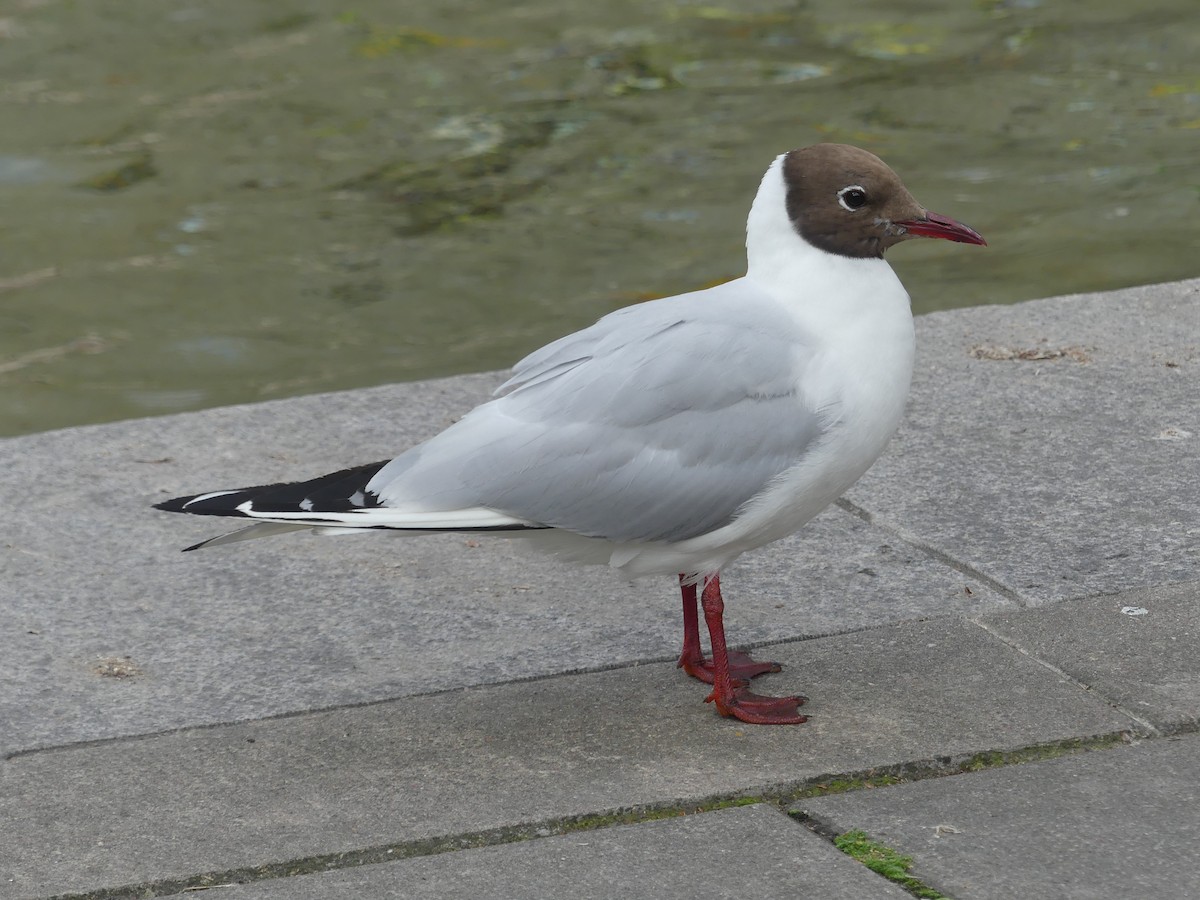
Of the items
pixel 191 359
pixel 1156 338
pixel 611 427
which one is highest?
pixel 611 427

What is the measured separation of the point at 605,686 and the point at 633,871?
817 mm

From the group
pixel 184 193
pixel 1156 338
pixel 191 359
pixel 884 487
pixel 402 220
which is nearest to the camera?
pixel 884 487

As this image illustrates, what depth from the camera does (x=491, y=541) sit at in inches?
185

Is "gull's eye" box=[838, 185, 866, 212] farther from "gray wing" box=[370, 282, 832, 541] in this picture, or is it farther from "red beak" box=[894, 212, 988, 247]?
"gray wing" box=[370, 282, 832, 541]

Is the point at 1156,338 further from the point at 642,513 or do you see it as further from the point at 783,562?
the point at 642,513

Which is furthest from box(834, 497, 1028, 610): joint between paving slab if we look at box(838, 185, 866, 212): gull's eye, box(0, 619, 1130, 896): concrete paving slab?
box(838, 185, 866, 212): gull's eye

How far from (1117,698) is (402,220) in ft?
20.5

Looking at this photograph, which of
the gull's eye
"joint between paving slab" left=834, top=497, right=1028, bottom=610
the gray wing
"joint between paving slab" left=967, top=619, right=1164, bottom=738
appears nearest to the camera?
"joint between paving slab" left=967, top=619, right=1164, bottom=738

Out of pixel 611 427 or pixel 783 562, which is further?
pixel 783 562

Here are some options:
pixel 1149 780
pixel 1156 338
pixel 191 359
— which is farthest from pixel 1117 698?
pixel 191 359

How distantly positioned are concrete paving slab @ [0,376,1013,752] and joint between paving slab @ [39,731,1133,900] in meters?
0.63

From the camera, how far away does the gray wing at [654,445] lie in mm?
3613

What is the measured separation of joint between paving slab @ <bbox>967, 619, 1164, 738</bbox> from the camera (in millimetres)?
3494

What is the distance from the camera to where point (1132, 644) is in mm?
3834
